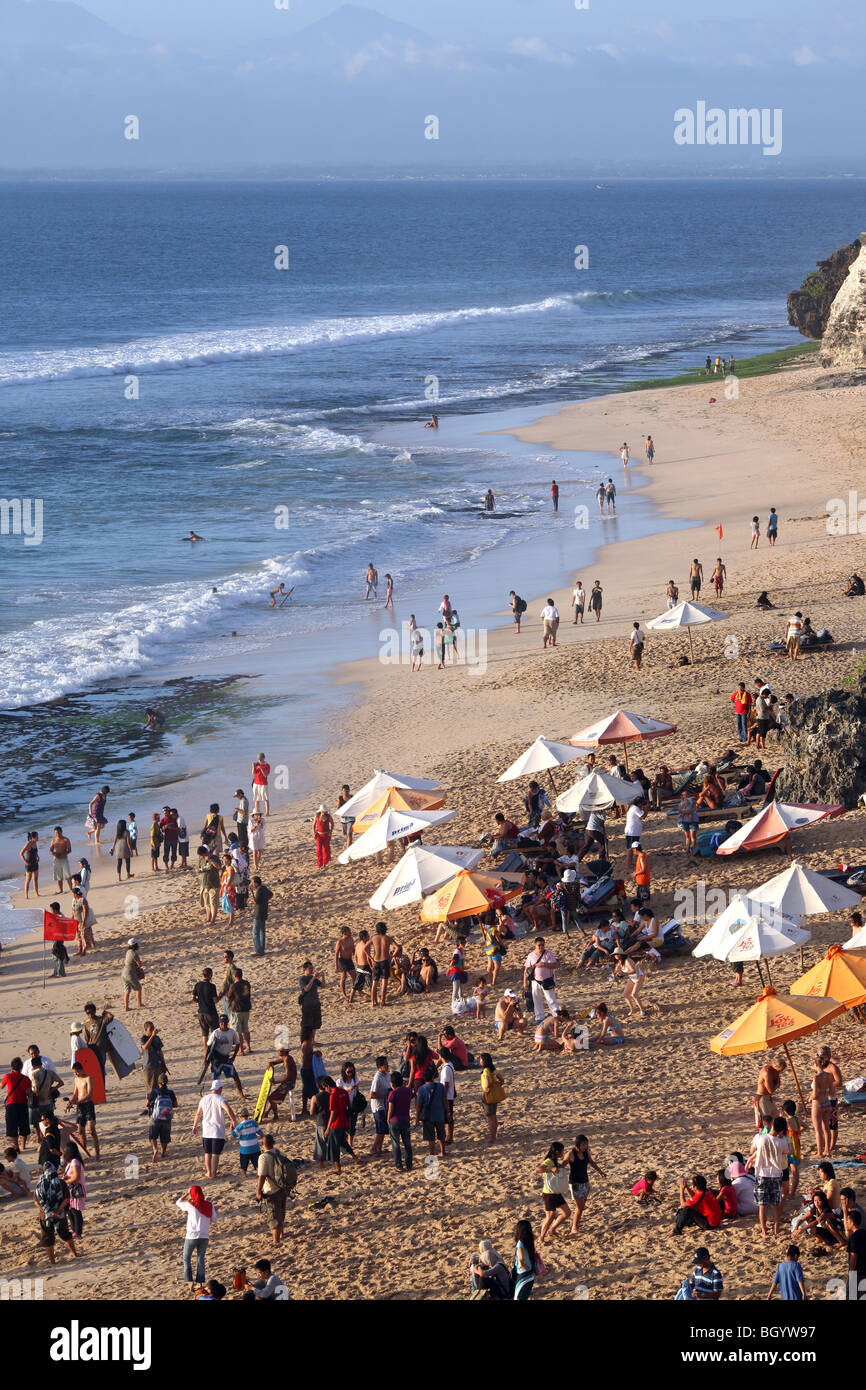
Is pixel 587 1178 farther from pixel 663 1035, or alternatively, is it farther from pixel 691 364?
pixel 691 364

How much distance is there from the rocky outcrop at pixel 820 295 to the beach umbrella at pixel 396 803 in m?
69.2

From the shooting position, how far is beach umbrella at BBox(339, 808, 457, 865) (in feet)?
68.7

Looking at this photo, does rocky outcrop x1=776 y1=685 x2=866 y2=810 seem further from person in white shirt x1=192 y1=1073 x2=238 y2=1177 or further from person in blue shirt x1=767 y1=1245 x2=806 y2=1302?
person in blue shirt x1=767 y1=1245 x2=806 y2=1302

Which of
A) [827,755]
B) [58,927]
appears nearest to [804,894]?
[827,755]

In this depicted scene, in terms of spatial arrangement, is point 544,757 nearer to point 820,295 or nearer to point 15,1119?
point 15,1119

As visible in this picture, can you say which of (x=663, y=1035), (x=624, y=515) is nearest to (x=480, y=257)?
(x=624, y=515)

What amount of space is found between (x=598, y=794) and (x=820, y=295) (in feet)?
234

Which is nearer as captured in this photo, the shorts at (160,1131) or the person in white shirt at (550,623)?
the shorts at (160,1131)

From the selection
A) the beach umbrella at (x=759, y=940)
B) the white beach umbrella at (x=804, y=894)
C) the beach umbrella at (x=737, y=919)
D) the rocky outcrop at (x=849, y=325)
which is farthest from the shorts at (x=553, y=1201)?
the rocky outcrop at (x=849, y=325)

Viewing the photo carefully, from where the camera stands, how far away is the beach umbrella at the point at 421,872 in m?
19.2

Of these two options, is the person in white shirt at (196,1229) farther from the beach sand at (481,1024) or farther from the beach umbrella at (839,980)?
the beach umbrella at (839,980)

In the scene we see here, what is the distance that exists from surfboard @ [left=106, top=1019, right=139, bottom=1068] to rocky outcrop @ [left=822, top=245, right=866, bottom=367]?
193 feet

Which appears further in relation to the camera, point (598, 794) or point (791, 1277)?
point (598, 794)

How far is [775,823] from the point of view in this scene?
19531 millimetres
